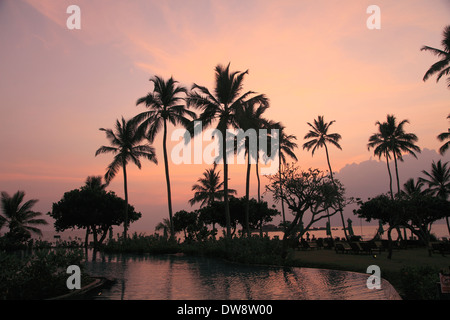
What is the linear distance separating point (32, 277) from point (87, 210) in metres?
35.3

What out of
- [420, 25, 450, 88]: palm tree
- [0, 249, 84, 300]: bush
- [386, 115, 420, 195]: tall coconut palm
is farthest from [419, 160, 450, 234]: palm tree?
[0, 249, 84, 300]: bush

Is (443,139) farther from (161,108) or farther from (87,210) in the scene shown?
(87,210)

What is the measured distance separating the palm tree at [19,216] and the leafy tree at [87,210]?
86.8 inches

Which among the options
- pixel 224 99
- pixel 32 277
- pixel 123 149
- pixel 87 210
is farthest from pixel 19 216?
pixel 32 277

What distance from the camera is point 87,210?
43.3 m

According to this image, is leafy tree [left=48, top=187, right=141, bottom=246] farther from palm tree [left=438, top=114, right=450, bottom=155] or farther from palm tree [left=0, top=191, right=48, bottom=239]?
palm tree [left=438, top=114, right=450, bottom=155]

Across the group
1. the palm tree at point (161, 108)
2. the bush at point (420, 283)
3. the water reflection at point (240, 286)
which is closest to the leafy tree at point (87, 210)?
the palm tree at point (161, 108)

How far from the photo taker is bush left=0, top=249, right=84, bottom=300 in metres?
9.38

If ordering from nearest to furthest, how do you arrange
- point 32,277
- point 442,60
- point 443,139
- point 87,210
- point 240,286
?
point 32,277 < point 240,286 < point 442,60 < point 443,139 < point 87,210

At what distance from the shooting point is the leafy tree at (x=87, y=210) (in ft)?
142

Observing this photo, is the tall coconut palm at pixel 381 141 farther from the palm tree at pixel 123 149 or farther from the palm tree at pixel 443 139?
the palm tree at pixel 123 149

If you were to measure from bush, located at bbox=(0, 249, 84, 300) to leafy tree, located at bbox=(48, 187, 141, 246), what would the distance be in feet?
110
